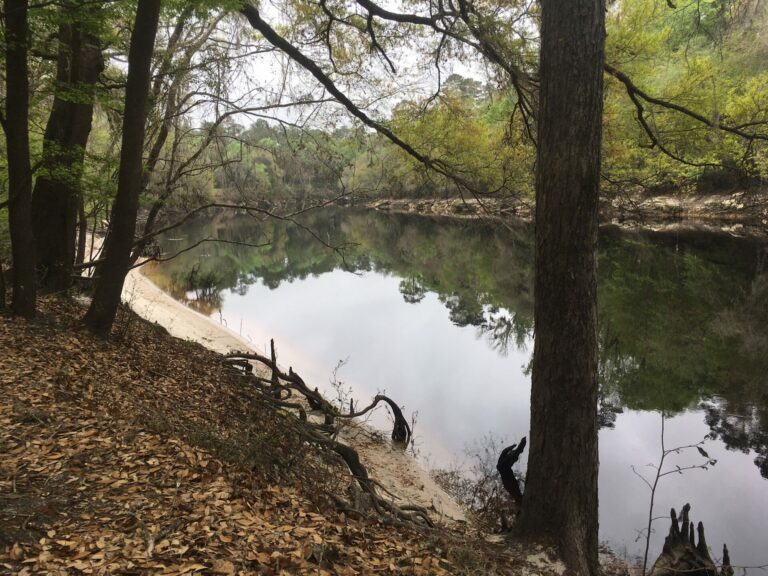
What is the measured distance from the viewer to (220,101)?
959cm

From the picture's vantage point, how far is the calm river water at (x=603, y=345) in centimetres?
838

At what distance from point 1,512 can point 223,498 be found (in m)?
1.30

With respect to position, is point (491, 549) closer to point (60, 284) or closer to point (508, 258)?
point (60, 284)

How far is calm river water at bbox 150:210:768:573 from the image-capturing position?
8.38 m

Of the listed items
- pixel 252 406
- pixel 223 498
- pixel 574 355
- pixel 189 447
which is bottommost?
pixel 223 498

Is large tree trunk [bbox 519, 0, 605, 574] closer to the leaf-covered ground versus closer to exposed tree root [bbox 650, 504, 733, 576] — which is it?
the leaf-covered ground

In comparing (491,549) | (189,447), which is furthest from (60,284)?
(491,549)

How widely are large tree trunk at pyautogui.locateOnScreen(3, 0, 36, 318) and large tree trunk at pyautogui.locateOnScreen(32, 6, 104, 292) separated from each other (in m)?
1.03

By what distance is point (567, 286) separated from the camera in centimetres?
416

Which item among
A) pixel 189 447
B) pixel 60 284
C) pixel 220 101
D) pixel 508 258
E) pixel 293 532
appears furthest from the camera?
pixel 508 258

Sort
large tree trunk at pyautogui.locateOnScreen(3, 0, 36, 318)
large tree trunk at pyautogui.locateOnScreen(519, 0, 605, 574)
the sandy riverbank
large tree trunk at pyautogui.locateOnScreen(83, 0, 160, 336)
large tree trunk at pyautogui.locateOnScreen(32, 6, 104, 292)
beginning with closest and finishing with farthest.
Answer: large tree trunk at pyautogui.locateOnScreen(519, 0, 605, 574) → large tree trunk at pyautogui.locateOnScreen(3, 0, 36, 318) → large tree trunk at pyautogui.locateOnScreen(83, 0, 160, 336) → large tree trunk at pyautogui.locateOnScreen(32, 6, 104, 292) → the sandy riverbank

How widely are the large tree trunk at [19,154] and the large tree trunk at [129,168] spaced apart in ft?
2.57

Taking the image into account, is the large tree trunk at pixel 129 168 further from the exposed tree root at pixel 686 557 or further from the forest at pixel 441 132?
the exposed tree root at pixel 686 557

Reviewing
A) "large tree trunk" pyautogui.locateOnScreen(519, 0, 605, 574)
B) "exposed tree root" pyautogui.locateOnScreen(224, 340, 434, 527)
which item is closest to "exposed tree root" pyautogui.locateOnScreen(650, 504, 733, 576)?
"large tree trunk" pyautogui.locateOnScreen(519, 0, 605, 574)
